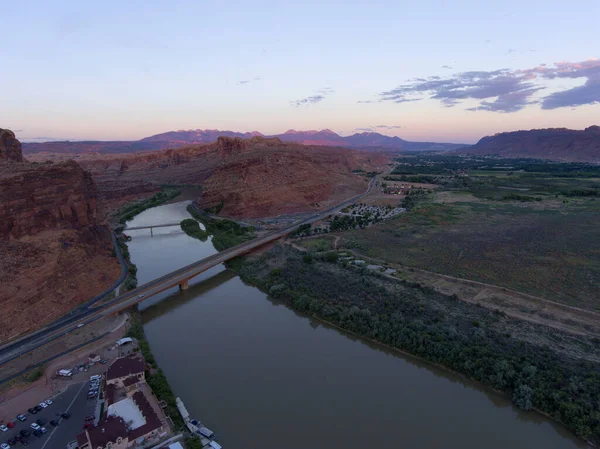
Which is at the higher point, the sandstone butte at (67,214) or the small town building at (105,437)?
the sandstone butte at (67,214)

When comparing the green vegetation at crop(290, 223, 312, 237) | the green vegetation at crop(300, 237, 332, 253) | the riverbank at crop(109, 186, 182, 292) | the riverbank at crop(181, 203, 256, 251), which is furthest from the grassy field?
the riverbank at crop(109, 186, 182, 292)

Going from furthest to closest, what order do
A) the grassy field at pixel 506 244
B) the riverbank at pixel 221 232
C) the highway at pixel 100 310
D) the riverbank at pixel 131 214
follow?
the riverbank at pixel 221 232 < the riverbank at pixel 131 214 < the grassy field at pixel 506 244 < the highway at pixel 100 310

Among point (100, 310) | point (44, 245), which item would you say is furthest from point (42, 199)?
point (100, 310)

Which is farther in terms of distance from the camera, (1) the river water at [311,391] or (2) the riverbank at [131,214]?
(2) the riverbank at [131,214]

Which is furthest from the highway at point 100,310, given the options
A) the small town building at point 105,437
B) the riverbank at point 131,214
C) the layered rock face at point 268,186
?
the layered rock face at point 268,186

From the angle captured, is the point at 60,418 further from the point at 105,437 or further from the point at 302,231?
the point at 302,231

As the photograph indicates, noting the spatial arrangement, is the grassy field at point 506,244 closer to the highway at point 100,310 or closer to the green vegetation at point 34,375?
the highway at point 100,310

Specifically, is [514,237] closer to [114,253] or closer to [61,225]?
[114,253]

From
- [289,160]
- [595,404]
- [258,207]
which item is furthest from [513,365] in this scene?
[289,160]
